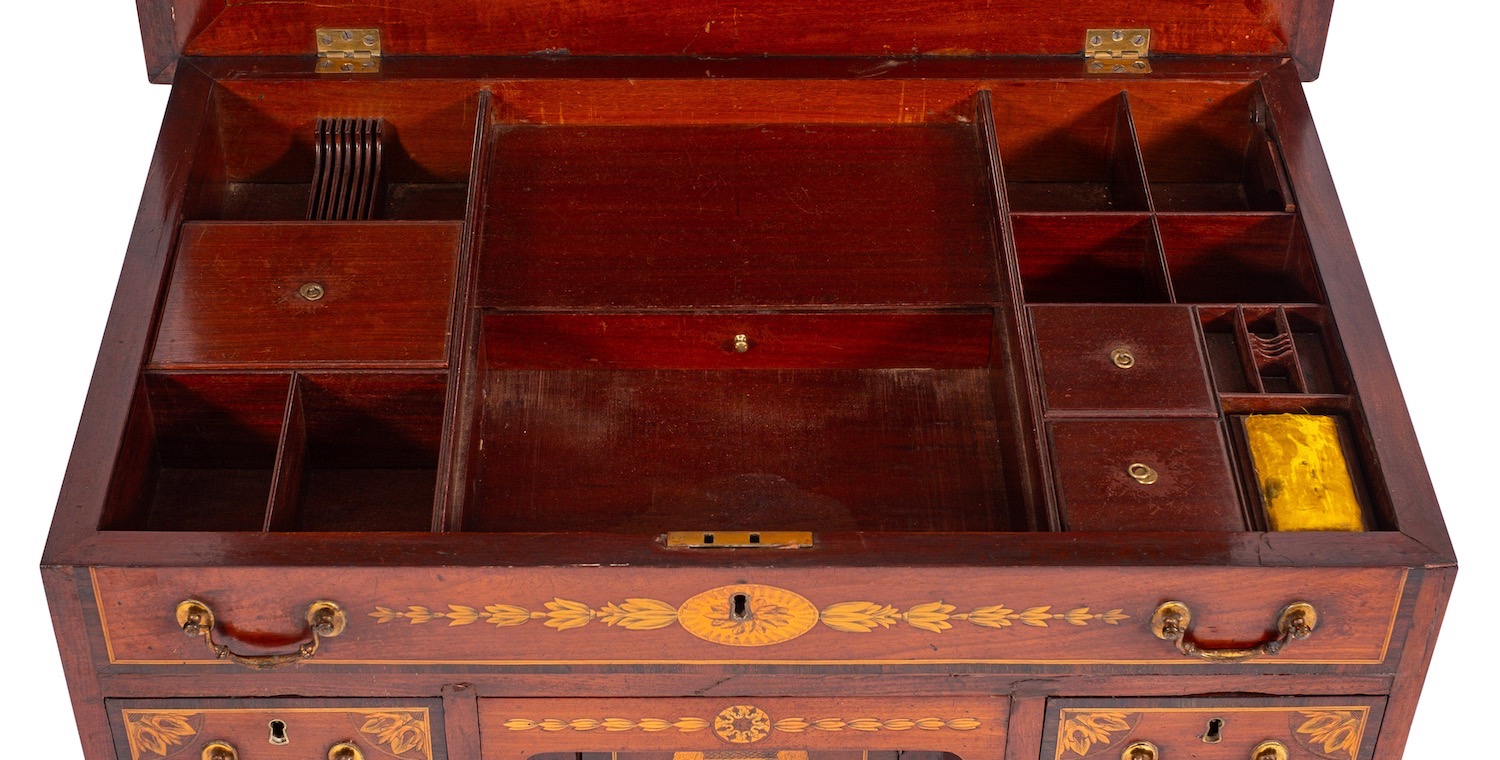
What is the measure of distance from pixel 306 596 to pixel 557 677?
37 centimetres

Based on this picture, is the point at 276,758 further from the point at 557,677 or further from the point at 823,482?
the point at 823,482

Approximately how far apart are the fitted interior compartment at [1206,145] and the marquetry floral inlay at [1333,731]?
3.07 ft

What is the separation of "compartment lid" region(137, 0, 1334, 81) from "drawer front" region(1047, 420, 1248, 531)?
85 cm

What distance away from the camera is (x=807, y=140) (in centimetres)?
351

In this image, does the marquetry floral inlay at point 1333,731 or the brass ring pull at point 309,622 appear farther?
the marquetry floral inlay at point 1333,731

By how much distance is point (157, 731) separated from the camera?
9.52 feet

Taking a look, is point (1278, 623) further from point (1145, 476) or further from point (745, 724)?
point (745, 724)

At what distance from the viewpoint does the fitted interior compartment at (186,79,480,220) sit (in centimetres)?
346

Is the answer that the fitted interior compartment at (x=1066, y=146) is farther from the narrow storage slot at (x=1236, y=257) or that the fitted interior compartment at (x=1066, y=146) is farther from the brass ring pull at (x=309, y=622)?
the brass ring pull at (x=309, y=622)

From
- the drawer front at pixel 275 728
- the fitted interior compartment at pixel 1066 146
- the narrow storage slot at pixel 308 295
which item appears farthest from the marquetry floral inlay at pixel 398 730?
the fitted interior compartment at pixel 1066 146

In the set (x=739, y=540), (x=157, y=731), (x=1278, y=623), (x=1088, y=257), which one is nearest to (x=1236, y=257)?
(x=1088, y=257)

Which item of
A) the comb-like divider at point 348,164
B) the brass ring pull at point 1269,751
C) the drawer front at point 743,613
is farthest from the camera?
the comb-like divider at point 348,164

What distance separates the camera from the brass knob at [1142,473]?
289cm

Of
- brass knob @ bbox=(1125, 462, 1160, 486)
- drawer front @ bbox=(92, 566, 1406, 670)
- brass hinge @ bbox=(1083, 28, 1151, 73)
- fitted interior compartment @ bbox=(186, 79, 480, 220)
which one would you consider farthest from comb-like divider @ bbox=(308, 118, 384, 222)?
brass knob @ bbox=(1125, 462, 1160, 486)
